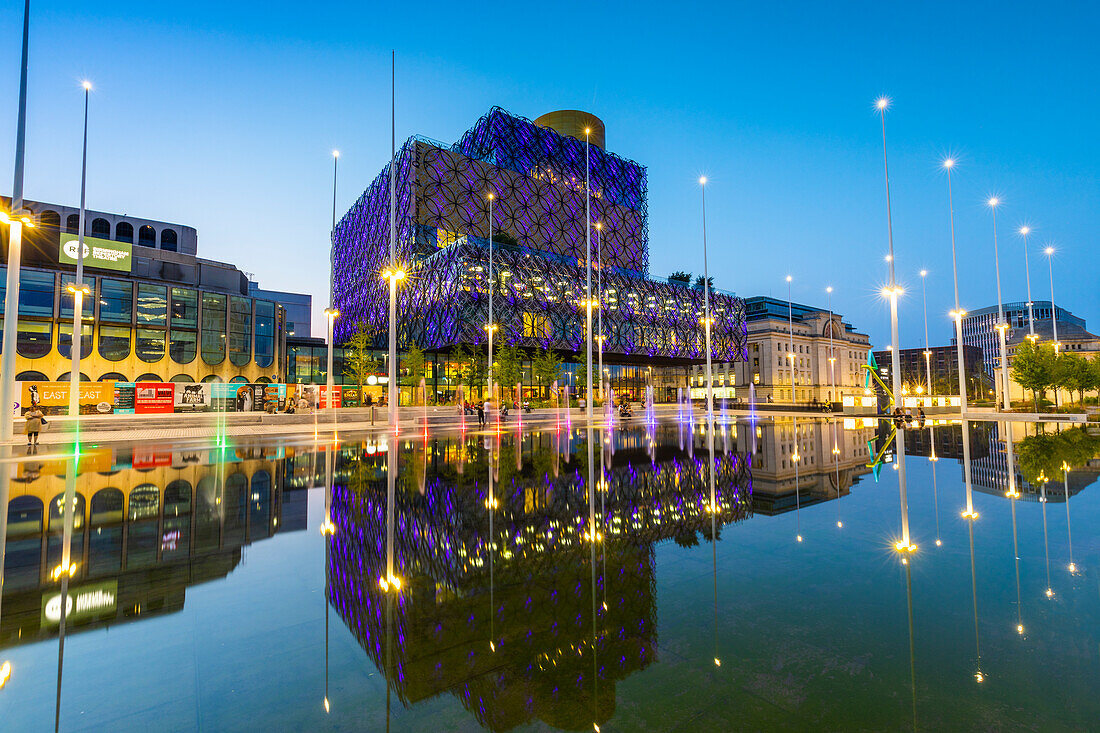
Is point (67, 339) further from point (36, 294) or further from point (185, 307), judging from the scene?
point (185, 307)

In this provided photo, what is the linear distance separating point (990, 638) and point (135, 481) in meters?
15.8

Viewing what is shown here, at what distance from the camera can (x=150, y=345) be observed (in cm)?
6062

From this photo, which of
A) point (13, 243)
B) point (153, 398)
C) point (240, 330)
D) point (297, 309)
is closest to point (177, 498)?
point (13, 243)

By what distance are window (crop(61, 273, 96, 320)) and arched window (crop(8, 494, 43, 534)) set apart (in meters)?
62.9

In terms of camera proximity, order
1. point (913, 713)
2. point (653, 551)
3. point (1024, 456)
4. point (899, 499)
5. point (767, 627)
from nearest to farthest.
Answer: point (913, 713) → point (767, 627) → point (653, 551) → point (899, 499) → point (1024, 456)

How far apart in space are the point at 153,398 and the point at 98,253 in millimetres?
40631

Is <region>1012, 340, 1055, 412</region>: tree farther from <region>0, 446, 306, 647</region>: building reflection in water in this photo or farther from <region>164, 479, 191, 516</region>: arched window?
<region>164, 479, 191, 516</region>: arched window

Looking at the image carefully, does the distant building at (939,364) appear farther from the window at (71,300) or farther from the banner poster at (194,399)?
the window at (71,300)

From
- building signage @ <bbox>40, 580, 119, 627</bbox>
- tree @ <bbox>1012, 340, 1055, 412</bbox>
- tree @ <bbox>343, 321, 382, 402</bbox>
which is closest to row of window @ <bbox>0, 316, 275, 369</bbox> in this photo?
tree @ <bbox>343, 321, 382, 402</bbox>

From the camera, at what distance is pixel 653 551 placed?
6.50m

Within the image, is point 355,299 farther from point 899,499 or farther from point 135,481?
point 899,499

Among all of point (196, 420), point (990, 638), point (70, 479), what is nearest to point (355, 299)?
point (196, 420)

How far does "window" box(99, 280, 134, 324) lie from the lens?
190 ft

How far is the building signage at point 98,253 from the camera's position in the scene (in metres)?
60.7
